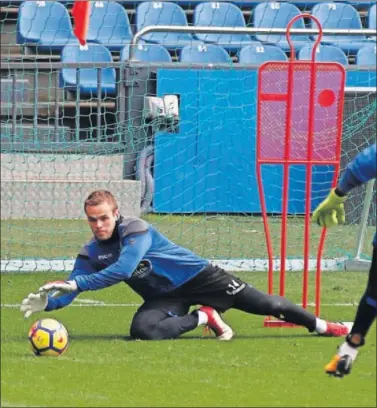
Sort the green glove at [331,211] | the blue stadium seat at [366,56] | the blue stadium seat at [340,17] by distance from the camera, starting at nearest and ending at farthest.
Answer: the green glove at [331,211], the blue stadium seat at [366,56], the blue stadium seat at [340,17]

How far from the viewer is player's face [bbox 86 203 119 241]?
24.3ft

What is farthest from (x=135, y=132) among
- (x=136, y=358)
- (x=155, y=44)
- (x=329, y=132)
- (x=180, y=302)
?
(x=136, y=358)

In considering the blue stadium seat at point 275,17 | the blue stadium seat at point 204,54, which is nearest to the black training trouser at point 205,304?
the blue stadium seat at point 204,54

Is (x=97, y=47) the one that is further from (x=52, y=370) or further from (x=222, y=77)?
(x=52, y=370)

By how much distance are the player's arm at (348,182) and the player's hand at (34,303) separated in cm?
175

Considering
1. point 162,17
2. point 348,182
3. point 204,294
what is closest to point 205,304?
point 204,294

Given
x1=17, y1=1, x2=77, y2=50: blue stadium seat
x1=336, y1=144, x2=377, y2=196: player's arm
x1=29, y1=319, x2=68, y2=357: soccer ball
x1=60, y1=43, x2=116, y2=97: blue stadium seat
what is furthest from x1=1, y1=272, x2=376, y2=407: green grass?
x1=17, y1=1, x2=77, y2=50: blue stadium seat

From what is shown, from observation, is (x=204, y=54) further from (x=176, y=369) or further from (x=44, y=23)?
(x=176, y=369)

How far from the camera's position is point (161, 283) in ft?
26.5

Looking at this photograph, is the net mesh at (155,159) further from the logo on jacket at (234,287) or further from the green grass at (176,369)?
the logo on jacket at (234,287)

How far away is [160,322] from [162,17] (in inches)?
392

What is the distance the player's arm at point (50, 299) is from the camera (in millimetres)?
7254

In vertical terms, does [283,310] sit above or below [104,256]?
below

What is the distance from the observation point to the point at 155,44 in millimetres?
15516
